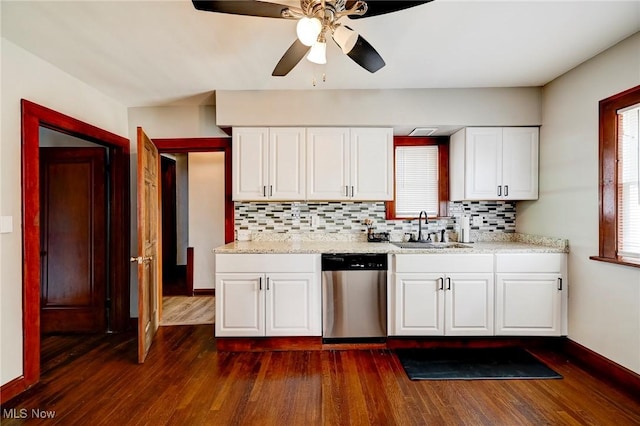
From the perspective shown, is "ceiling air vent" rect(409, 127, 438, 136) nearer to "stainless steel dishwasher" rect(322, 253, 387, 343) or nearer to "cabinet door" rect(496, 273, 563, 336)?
"stainless steel dishwasher" rect(322, 253, 387, 343)

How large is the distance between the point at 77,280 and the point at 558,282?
473 cm

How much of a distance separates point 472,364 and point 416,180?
6.23 feet

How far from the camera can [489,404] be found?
6.48 ft

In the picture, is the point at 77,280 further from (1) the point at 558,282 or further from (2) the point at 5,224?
(1) the point at 558,282

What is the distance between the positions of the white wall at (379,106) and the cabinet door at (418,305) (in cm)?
153

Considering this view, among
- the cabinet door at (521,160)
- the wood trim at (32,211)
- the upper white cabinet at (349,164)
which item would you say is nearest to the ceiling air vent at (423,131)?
the upper white cabinet at (349,164)

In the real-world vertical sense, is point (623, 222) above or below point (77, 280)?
above

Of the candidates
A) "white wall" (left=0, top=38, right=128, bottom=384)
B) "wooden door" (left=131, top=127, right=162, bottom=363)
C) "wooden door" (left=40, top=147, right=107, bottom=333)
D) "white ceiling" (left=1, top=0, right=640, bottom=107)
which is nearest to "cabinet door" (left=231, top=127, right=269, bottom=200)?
"white ceiling" (left=1, top=0, right=640, bottom=107)

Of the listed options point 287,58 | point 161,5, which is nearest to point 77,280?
point 161,5

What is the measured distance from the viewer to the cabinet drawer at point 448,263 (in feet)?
8.89

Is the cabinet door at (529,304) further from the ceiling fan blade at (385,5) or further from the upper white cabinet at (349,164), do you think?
the ceiling fan blade at (385,5)

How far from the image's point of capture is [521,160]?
3023 millimetres

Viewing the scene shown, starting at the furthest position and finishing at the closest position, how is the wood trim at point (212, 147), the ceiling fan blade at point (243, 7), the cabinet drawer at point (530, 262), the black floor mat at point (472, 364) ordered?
the wood trim at point (212, 147) < the cabinet drawer at point (530, 262) < the black floor mat at point (472, 364) < the ceiling fan blade at point (243, 7)

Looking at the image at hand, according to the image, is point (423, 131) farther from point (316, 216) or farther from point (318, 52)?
point (318, 52)
